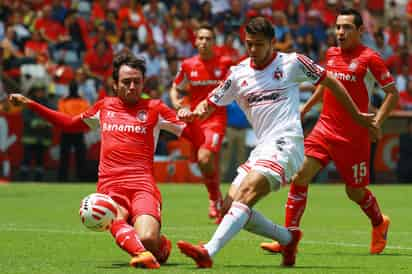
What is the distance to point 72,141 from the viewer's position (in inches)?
1017

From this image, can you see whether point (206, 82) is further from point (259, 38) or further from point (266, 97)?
point (259, 38)

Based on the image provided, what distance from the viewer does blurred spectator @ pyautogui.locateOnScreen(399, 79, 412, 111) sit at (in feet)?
97.5

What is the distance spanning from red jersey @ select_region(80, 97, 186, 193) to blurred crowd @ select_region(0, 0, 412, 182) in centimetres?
1395

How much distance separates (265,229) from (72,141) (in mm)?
16468

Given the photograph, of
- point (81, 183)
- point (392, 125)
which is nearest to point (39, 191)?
point (81, 183)

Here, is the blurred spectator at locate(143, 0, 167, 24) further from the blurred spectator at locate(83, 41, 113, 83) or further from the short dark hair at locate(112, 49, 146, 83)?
the short dark hair at locate(112, 49, 146, 83)

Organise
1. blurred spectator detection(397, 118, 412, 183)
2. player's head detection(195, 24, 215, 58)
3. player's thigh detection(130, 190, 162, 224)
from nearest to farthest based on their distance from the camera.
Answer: player's thigh detection(130, 190, 162, 224) < player's head detection(195, 24, 215, 58) < blurred spectator detection(397, 118, 412, 183)

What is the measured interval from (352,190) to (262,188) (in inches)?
101

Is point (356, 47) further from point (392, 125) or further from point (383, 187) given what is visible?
point (392, 125)

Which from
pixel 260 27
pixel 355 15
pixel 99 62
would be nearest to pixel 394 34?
pixel 99 62

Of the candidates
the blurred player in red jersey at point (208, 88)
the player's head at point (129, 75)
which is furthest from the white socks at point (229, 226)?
the blurred player in red jersey at point (208, 88)

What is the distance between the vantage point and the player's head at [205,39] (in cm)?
1662

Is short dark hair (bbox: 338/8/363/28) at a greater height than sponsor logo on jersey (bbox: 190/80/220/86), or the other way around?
short dark hair (bbox: 338/8/363/28)

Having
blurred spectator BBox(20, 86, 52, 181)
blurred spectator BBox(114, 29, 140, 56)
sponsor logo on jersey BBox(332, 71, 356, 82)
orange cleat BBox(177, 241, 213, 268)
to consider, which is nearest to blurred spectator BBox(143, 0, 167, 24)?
blurred spectator BBox(114, 29, 140, 56)
